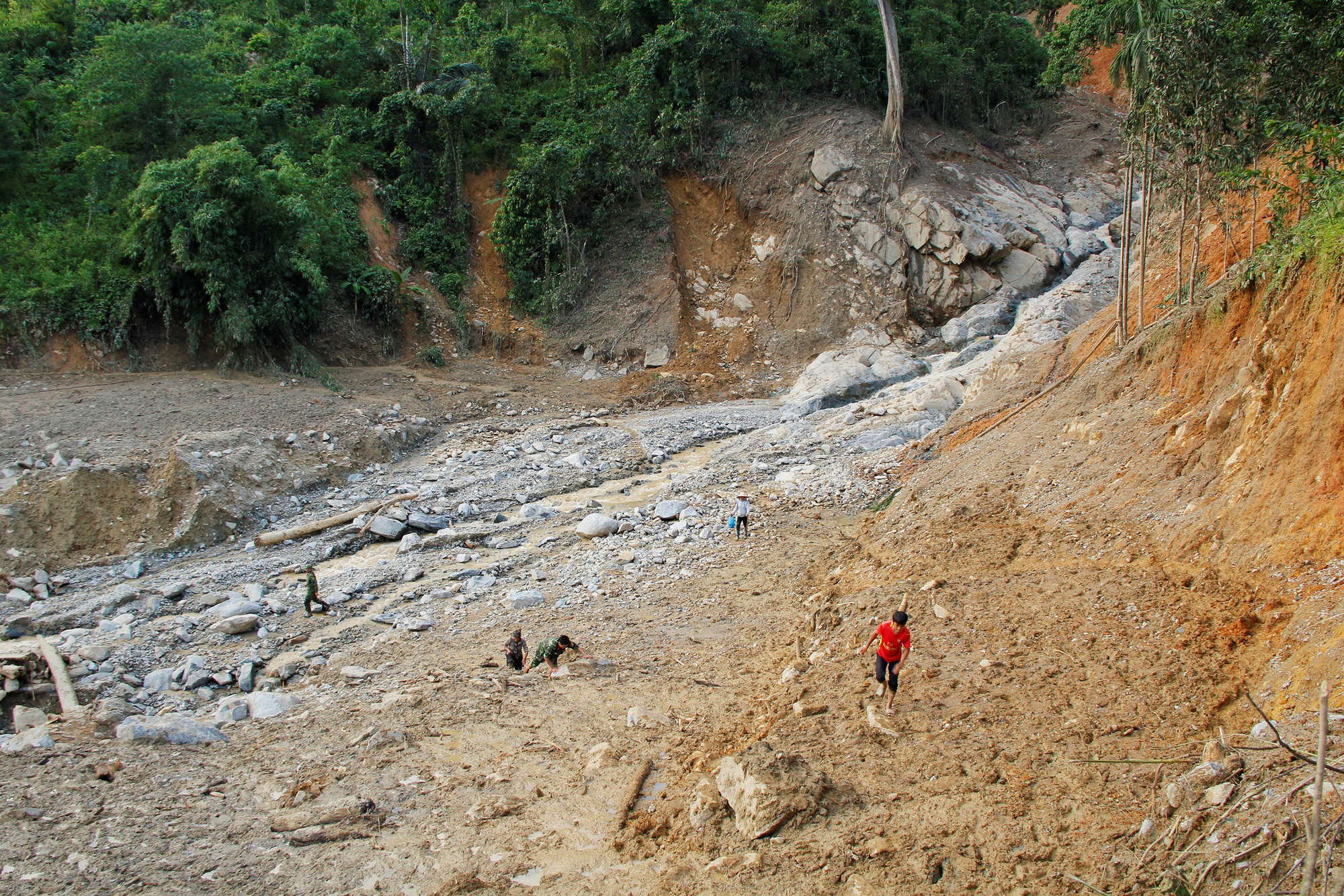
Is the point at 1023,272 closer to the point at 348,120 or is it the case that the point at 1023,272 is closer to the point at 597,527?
the point at 597,527

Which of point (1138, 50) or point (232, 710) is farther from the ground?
point (1138, 50)

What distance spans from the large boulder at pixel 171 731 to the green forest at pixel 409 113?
38.0 feet

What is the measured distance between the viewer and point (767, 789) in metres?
5.00

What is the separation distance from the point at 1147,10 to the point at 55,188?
22117 mm

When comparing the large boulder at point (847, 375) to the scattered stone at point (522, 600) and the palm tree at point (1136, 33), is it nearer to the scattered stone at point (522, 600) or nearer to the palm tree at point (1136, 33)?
the palm tree at point (1136, 33)

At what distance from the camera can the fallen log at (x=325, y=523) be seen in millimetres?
12062

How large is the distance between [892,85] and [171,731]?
78.1 ft

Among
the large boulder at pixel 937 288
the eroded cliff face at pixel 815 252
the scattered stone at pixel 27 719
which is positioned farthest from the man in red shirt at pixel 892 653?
the large boulder at pixel 937 288

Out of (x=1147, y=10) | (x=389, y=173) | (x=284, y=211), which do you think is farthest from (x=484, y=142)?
(x=1147, y=10)

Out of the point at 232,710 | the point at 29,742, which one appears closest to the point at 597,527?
the point at 232,710

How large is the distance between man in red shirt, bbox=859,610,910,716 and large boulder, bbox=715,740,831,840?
1.14 metres

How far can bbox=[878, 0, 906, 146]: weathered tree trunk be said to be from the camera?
2298 cm

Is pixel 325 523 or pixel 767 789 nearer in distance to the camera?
pixel 767 789

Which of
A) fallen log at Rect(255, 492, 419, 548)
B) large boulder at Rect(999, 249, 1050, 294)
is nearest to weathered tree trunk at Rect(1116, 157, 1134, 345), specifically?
large boulder at Rect(999, 249, 1050, 294)
